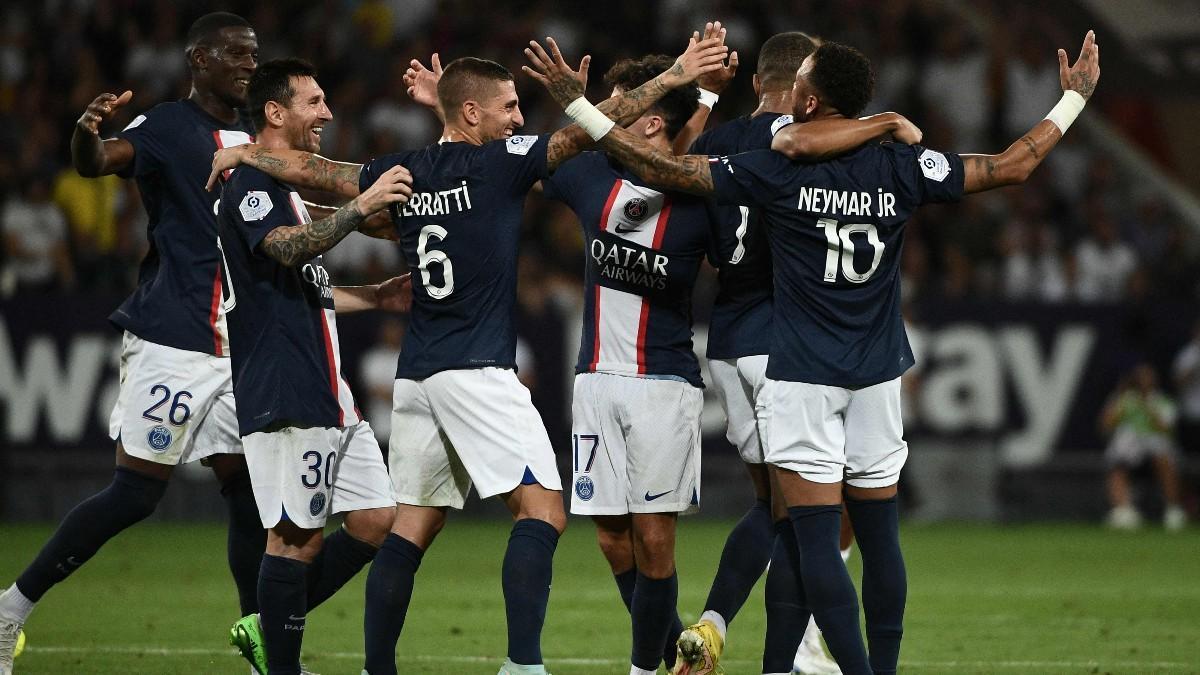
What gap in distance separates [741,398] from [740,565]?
73 cm

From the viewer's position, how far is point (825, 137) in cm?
614

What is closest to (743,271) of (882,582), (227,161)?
(882,582)

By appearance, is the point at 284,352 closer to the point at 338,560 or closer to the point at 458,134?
the point at 338,560

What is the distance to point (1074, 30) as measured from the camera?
21.1 m

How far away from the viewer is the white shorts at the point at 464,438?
6.39 metres

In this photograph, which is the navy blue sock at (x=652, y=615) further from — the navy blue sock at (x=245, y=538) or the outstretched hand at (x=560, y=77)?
the outstretched hand at (x=560, y=77)

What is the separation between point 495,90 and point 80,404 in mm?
10266

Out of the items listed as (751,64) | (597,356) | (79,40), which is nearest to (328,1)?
(79,40)

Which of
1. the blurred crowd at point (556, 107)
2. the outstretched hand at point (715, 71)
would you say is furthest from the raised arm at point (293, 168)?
the blurred crowd at point (556, 107)

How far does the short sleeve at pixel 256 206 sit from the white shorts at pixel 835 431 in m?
2.03

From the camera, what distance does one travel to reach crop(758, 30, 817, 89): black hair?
7066mm

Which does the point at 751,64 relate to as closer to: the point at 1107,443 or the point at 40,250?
the point at 1107,443

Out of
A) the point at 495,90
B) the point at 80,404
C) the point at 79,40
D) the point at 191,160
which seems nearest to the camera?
the point at 495,90

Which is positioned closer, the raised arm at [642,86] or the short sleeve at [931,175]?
the short sleeve at [931,175]
